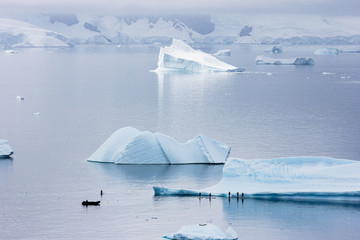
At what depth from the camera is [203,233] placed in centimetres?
1830

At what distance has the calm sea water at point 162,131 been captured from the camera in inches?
817

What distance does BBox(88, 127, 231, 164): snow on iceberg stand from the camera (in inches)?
1098

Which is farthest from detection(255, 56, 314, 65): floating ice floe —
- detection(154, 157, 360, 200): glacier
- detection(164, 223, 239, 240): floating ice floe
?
detection(164, 223, 239, 240): floating ice floe

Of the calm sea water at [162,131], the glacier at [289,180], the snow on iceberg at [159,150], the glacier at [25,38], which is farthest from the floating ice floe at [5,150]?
the glacier at [25,38]

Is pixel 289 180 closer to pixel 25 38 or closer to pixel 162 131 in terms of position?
pixel 162 131

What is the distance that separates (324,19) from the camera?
187500mm

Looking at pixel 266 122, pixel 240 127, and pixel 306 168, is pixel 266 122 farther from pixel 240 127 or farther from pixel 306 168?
→ pixel 306 168

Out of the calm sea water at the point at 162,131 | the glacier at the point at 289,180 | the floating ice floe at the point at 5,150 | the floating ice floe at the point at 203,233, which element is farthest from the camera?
the floating ice floe at the point at 5,150

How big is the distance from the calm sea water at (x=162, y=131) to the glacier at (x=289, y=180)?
407 millimetres

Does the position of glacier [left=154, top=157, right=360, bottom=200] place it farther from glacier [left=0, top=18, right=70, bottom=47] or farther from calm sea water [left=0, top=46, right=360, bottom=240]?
glacier [left=0, top=18, right=70, bottom=47]

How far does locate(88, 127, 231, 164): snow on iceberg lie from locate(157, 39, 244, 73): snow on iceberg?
43276mm

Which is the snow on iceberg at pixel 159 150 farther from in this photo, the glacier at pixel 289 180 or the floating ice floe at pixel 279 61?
the floating ice floe at pixel 279 61

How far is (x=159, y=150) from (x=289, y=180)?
21.3 ft

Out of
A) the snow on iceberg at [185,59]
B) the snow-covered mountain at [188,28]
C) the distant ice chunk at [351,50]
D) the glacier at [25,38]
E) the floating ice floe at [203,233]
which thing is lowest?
the floating ice floe at [203,233]
